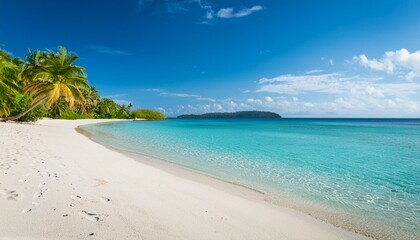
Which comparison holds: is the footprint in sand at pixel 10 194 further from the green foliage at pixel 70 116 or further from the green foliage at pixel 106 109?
the green foliage at pixel 106 109

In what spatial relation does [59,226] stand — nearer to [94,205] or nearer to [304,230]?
[94,205]

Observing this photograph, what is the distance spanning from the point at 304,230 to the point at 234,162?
706 centimetres

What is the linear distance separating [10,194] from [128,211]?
2.06 metres

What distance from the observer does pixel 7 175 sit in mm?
5367

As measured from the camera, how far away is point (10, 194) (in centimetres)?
427

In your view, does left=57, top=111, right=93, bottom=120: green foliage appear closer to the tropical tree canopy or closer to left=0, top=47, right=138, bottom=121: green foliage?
left=0, top=47, right=138, bottom=121: green foliage

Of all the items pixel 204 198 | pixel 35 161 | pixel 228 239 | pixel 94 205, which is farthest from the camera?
pixel 35 161

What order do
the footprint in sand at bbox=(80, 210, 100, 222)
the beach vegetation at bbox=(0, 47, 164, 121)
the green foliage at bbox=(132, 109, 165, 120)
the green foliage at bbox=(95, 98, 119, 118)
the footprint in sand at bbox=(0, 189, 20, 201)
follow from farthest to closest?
the green foliage at bbox=(132, 109, 165, 120), the green foliage at bbox=(95, 98, 119, 118), the beach vegetation at bbox=(0, 47, 164, 121), the footprint in sand at bbox=(0, 189, 20, 201), the footprint in sand at bbox=(80, 210, 100, 222)

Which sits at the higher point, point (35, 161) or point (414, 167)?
point (35, 161)

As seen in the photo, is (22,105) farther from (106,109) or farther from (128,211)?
(106,109)

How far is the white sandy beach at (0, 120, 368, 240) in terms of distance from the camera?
11.0ft

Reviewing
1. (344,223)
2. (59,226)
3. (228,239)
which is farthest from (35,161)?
(344,223)

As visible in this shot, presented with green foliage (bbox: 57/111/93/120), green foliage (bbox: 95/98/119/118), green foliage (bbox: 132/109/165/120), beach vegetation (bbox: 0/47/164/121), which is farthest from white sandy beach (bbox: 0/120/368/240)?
green foliage (bbox: 132/109/165/120)

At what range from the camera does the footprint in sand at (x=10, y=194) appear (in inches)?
162
